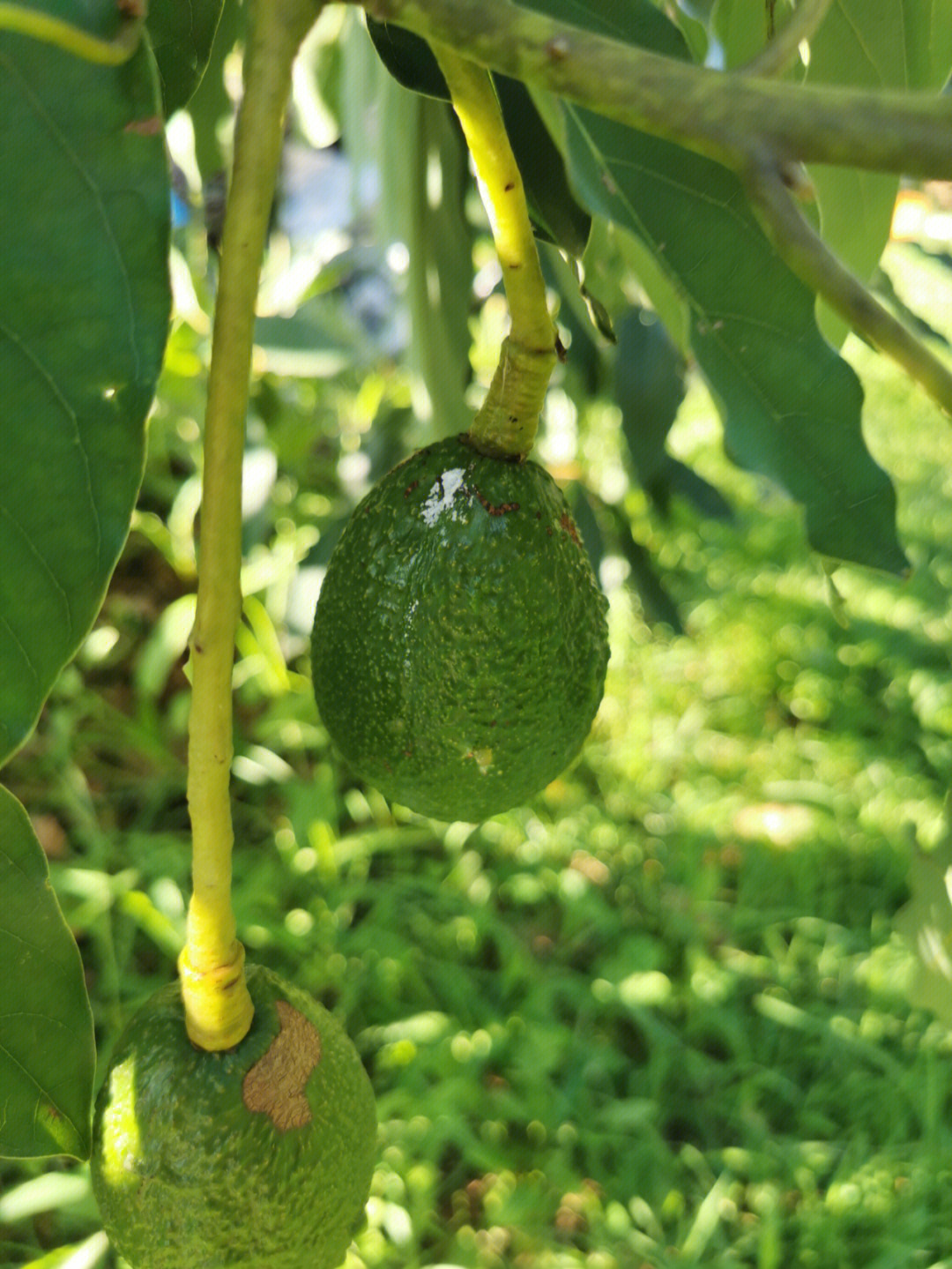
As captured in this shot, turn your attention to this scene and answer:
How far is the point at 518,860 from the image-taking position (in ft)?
6.91

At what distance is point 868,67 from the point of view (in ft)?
2.68

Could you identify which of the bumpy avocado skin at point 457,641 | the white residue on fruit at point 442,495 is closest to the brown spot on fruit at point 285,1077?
the bumpy avocado skin at point 457,641

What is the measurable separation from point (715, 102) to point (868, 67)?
21.9 inches

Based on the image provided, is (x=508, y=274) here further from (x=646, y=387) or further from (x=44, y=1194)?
(x=44, y=1194)

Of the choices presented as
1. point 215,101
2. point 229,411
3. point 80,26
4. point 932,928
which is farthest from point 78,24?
point 932,928

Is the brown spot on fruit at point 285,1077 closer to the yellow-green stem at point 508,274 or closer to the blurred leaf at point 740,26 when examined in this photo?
the yellow-green stem at point 508,274

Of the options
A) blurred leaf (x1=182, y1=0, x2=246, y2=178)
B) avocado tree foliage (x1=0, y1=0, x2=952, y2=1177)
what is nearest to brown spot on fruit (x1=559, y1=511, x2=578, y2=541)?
avocado tree foliage (x1=0, y1=0, x2=952, y2=1177)

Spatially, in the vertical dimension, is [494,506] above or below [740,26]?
below

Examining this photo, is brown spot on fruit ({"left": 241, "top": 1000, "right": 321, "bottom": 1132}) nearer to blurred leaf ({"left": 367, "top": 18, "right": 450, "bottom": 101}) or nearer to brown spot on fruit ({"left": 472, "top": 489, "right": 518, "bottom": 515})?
brown spot on fruit ({"left": 472, "top": 489, "right": 518, "bottom": 515})

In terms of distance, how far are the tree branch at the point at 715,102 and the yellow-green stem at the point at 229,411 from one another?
0.10m

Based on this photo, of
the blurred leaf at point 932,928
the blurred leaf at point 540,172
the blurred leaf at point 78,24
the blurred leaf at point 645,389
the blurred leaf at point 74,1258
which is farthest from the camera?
the blurred leaf at point 645,389

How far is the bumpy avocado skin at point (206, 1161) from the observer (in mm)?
606

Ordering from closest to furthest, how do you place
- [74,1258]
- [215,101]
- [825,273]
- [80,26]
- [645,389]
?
1. [825,273]
2. [80,26]
3. [215,101]
4. [74,1258]
5. [645,389]

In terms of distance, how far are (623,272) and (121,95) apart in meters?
1.05
